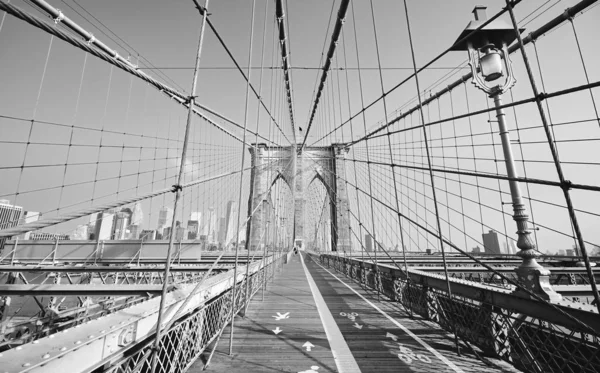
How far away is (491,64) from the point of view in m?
4.08

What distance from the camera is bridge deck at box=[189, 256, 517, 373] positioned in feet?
9.30

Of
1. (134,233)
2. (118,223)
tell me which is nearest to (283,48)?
(118,223)

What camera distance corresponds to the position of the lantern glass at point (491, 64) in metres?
4.06

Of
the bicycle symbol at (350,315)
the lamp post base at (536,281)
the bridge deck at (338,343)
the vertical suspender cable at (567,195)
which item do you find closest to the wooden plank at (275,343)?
the bridge deck at (338,343)

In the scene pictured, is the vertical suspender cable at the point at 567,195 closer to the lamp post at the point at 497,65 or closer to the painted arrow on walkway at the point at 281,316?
the lamp post at the point at 497,65

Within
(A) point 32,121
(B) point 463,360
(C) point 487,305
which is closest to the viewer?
(B) point 463,360

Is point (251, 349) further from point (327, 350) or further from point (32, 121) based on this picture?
point (32, 121)

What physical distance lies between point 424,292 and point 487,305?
1506 millimetres

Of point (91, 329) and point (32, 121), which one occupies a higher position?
point (32, 121)

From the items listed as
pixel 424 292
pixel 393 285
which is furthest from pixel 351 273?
pixel 424 292

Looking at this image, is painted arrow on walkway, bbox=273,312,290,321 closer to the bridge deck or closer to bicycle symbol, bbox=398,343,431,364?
the bridge deck

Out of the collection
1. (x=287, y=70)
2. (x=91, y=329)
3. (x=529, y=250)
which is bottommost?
(x=91, y=329)

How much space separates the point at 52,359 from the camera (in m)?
1.11

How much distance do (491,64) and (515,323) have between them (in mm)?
3953
